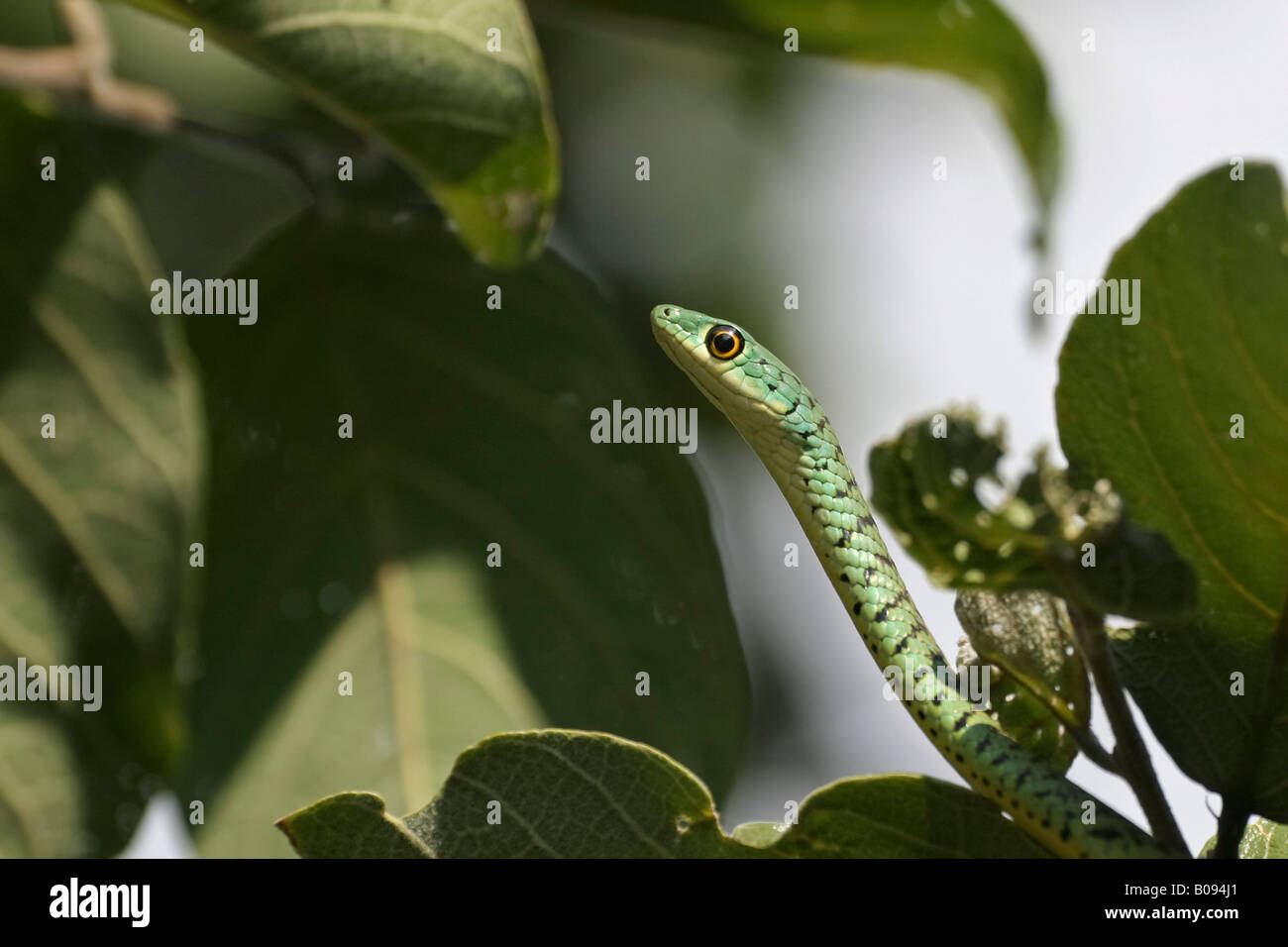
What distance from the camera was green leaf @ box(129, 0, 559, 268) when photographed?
87.5 inches

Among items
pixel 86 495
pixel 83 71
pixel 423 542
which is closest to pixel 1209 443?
pixel 423 542

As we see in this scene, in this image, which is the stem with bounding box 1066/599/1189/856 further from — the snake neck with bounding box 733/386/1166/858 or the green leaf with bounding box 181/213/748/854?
the green leaf with bounding box 181/213/748/854

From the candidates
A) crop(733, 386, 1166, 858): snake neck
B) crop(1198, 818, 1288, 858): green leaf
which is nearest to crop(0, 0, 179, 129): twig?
crop(733, 386, 1166, 858): snake neck

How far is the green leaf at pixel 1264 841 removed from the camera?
1.84m

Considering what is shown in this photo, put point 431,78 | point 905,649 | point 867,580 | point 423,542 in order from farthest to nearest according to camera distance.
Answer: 1. point 423,542
2. point 431,78
3. point 867,580
4. point 905,649

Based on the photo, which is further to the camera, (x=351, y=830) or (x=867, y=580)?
(x=867, y=580)

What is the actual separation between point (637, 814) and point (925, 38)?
2.33m

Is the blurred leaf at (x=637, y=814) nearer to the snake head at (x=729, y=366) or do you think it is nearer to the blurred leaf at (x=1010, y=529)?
the blurred leaf at (x=1010, y=529)

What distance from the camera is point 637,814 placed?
5.85ft

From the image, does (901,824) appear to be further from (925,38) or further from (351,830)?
(925,38)

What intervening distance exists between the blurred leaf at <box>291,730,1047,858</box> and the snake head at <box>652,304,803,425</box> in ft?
3.48

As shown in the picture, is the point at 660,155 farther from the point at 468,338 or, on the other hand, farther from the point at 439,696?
the point at 439,696

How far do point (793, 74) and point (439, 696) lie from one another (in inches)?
129

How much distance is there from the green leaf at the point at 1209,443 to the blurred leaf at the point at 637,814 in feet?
1.02
